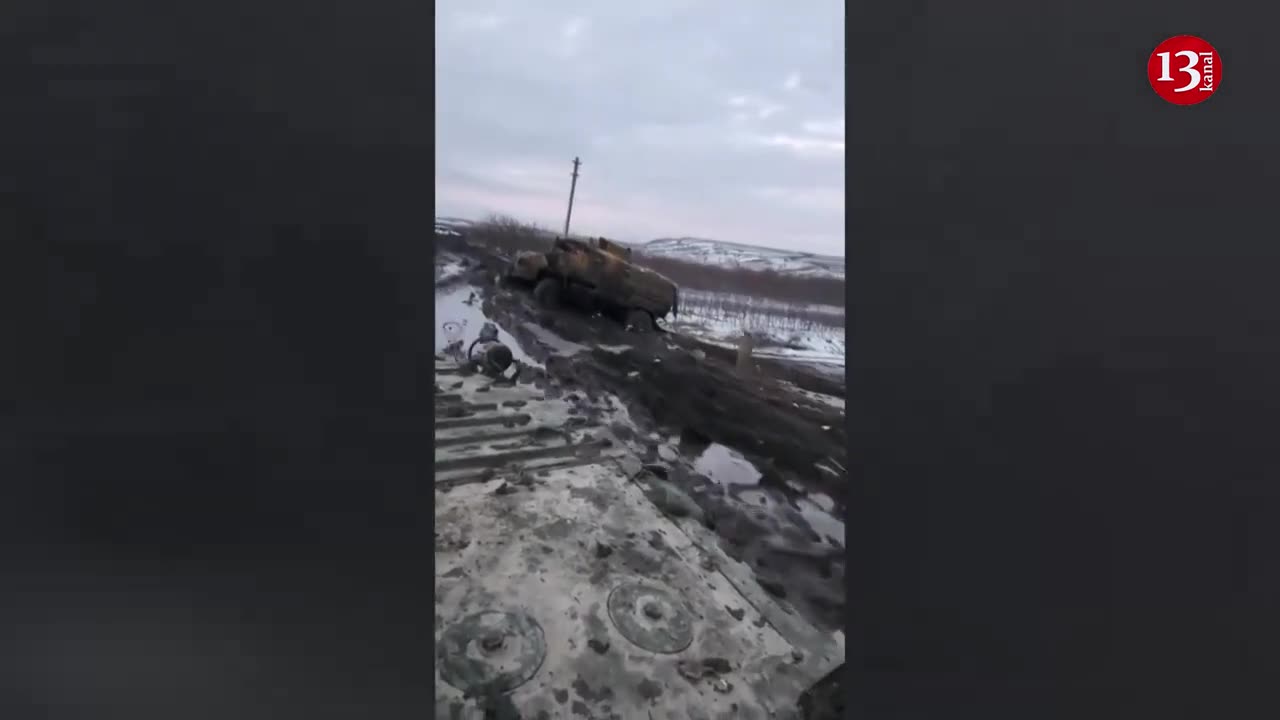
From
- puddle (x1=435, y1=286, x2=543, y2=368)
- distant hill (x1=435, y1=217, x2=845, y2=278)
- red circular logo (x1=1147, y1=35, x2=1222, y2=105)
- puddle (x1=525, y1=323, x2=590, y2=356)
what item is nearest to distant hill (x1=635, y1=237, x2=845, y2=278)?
distant hill (x1=435, y1=217, x2=845, y2=278)

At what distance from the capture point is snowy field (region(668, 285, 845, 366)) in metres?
1.50

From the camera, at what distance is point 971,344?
1087 mm

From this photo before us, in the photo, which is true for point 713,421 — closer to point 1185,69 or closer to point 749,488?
point 749,488

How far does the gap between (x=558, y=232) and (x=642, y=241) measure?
230mm

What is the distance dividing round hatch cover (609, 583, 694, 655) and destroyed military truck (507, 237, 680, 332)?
706 mm

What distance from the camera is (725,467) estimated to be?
158 centimetres

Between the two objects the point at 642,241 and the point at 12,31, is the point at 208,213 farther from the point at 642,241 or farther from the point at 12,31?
the point at 642,241

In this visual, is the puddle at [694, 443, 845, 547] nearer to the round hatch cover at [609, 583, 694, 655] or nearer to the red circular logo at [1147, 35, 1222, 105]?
the round hatch cover at [609, 583, 694, 655]

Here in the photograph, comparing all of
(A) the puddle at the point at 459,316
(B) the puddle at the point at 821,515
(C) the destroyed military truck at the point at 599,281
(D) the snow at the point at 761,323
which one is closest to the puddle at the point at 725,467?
(B) the puddle at the point at 821,515

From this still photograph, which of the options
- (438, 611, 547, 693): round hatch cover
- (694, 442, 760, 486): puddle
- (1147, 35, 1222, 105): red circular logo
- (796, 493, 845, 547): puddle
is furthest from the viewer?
(694, 442, 760, 486): puddle

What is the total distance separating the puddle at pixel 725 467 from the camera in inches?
61.7

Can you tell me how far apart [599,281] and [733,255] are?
0.38 meters

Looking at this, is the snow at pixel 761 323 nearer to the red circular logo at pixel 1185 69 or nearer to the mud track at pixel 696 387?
the mud track at pixel 696 387

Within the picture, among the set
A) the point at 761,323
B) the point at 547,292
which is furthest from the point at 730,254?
the point at 547,292
